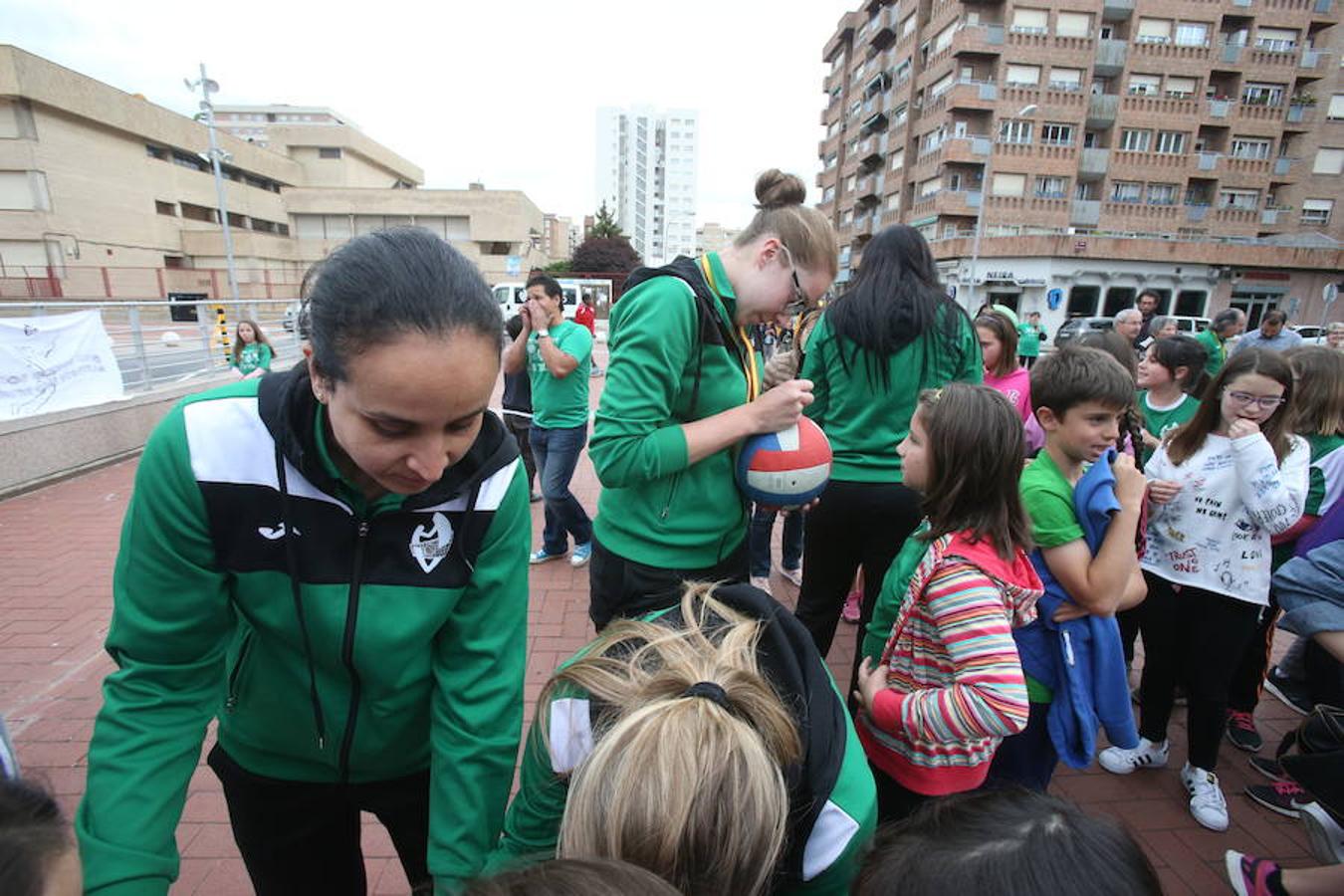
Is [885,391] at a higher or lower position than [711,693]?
higher

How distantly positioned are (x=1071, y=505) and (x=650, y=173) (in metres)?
125

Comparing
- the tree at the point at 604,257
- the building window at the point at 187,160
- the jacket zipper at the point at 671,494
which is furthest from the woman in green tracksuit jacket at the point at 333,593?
the building window at the point at 187,160

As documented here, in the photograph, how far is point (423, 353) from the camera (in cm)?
90

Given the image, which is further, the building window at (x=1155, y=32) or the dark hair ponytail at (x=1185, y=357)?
the building window at (x=1155, y=32)

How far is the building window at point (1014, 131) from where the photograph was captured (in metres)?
36.0

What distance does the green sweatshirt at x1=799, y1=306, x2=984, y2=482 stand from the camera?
250 cm

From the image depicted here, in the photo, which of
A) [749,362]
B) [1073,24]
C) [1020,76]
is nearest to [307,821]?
[749,362]

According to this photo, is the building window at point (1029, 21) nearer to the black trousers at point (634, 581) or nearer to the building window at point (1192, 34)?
the building window at point (1192, 34)

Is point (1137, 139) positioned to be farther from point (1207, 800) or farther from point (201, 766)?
point (201, 766)

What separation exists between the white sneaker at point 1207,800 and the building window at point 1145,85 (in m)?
45.3

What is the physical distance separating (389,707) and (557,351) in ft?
11.9

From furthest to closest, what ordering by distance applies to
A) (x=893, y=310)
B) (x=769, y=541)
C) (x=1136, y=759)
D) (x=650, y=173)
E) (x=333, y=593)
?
(x=650, y=173) → (x=769, y=541) → (x=1136, y=759) → (x=893, y=310) → (x=333, y=593)

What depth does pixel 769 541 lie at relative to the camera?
15.2 ft

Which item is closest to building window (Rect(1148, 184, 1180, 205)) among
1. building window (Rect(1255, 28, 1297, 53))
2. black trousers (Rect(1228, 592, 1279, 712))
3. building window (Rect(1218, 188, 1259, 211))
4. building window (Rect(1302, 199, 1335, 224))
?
building window (Rect(1218, 188, 1259, 211))
